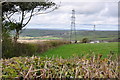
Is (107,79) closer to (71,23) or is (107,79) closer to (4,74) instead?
(4,74)

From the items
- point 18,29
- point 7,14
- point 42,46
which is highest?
point 7,14

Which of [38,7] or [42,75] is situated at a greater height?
[38,7]

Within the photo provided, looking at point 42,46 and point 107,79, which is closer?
point 107,79

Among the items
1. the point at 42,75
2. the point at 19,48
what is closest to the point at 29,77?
the point at 42,75

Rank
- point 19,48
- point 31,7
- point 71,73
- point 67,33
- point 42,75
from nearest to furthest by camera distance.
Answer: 1. point 42,75
2. point 71,73
3. point 19,48
4. point 31,7
5. point 67,33

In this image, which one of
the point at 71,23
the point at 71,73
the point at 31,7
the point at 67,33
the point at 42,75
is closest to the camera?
the point at 42,75

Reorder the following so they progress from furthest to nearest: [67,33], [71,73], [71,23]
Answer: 1. [67,33]
2. [71,23]
3. [71,73]

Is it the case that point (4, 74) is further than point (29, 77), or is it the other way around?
point (4, 74)

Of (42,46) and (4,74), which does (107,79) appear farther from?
(42,46)

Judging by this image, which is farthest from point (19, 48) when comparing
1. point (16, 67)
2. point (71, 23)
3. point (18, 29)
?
point (71, 23)
